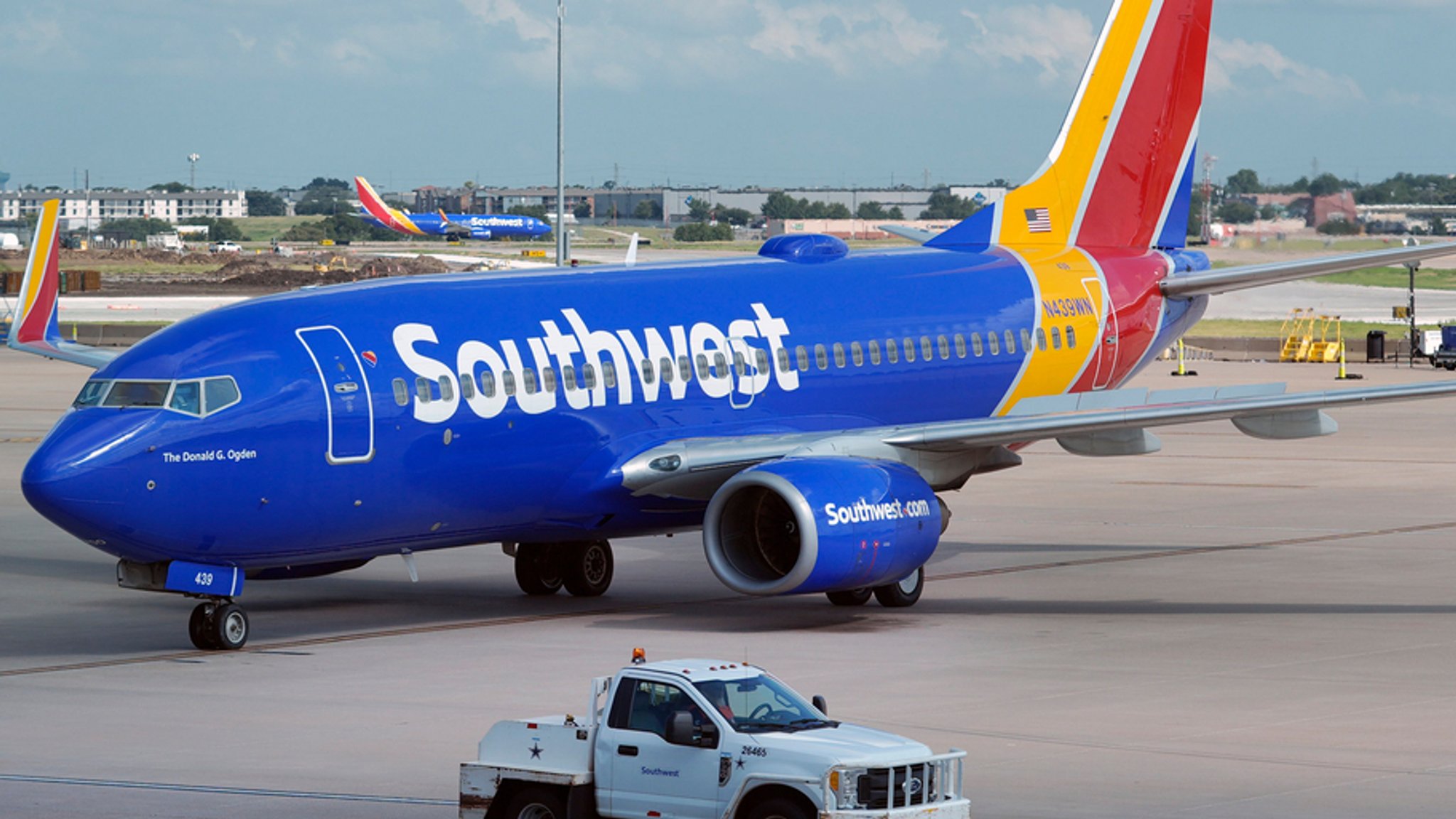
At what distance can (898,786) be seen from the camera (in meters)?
13.1

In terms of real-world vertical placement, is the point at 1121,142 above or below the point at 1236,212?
above

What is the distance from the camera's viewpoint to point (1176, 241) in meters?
35.5

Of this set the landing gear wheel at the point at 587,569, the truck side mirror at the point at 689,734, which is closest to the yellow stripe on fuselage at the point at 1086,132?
the landing gear wheel at the point at 587,569

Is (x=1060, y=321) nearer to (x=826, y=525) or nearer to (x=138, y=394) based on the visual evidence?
(x=826, y=525)

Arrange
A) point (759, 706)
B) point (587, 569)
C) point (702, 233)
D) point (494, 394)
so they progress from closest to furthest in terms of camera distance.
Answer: point (759, 706) → point (494, 394) → point (587, 569) → point (702, 233)

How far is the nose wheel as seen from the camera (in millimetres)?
22969

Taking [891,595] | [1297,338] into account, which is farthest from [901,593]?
[1297,338]

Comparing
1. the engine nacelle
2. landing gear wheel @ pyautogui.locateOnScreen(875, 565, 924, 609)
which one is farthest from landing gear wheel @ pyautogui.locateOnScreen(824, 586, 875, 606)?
the engine nacelle

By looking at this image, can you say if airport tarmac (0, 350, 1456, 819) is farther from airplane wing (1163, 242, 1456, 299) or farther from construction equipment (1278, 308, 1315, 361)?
construction equipment (1278, 308, 1315, 361)

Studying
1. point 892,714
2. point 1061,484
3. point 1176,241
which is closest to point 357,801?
point 892,714

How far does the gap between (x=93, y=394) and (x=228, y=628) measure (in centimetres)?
280

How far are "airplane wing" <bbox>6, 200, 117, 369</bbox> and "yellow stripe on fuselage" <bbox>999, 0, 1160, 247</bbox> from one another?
1429 cm

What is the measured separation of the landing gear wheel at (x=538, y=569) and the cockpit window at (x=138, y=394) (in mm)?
6580

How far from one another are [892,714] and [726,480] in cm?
685
